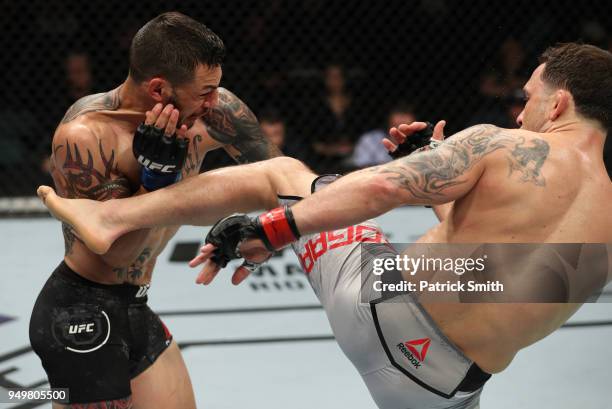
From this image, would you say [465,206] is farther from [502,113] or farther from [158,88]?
[502,113]

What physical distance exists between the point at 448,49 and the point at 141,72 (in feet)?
12.4

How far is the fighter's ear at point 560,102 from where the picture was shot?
193 cm

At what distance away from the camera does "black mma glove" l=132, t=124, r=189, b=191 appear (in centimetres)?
195

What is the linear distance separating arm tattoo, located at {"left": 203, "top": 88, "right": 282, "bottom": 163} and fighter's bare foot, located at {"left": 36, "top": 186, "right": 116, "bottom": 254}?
53cm

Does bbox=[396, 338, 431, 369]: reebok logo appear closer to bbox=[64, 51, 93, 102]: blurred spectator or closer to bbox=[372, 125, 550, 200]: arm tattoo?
bbox=[372, 125, 550, 200]: arm tattoo

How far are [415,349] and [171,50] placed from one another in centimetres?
91

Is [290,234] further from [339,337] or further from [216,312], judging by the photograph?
[216,312]

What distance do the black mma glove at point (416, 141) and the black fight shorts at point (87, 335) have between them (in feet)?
2.66

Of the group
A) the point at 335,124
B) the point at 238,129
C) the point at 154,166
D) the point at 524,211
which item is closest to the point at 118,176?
the point at 154,166

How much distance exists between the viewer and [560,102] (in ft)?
6.34

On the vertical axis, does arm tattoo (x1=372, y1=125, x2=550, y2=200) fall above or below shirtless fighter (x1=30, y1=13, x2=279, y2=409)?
above

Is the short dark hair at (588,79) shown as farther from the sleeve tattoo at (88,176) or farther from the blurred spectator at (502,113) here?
the blurred spectator at (502,113)

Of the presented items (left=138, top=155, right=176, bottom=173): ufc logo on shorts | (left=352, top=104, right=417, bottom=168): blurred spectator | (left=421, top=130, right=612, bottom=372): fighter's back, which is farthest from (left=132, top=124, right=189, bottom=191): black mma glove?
(left=352, top=104, right=417, bottom=168): blurred spectator

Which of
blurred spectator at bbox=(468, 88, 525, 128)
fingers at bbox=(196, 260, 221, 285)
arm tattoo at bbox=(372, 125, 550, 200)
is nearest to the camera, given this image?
arm tattoo at bbox=(372, 125, 550, 200)
